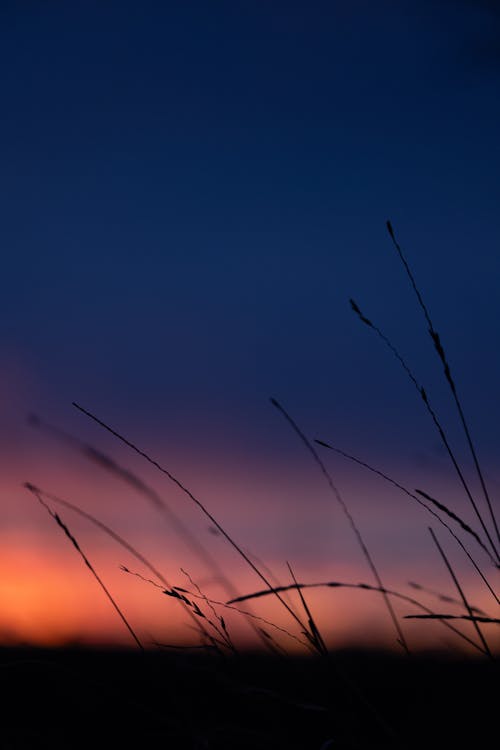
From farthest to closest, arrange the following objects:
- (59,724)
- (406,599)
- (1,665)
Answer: (59,724), (406,599), (1,665)

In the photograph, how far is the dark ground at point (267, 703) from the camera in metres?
1.08

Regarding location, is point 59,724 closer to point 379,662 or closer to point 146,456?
point 379,662

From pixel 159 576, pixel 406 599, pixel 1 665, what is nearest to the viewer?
pixel 1 665

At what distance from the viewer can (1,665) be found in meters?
1.13

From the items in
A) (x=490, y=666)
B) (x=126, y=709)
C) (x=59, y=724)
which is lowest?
(x=59, y=724)

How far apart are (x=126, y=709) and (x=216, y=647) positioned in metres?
0.25

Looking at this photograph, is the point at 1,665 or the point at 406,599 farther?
the point at 406,599

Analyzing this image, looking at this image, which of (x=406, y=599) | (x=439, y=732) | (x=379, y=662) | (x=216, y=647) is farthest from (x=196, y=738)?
(x=379, y=662)

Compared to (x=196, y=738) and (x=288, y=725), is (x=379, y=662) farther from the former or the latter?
(x=196, y=738)

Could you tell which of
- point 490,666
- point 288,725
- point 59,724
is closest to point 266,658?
point 288,725

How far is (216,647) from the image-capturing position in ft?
4.28

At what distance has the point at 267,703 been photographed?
1.23 meters

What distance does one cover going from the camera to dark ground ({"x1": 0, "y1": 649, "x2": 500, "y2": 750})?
108 centimetres

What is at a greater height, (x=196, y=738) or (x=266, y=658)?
(x=266, y=658)
